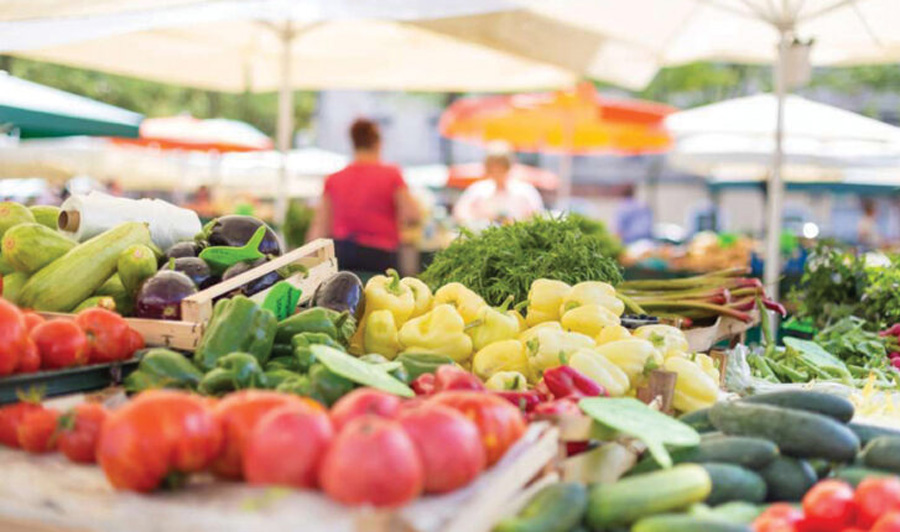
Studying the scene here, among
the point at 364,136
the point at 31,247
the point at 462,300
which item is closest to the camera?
the point at 31,247

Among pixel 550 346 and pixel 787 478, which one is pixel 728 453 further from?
pixel 550 346

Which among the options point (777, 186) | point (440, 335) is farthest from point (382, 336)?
point (777, 186)

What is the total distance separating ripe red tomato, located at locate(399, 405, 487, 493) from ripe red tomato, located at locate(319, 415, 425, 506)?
0.19ft

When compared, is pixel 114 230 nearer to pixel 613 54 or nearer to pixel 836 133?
pixel 613 54

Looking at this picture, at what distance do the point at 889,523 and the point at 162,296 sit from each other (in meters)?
2.17

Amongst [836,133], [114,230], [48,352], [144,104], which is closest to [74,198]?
[114,230]

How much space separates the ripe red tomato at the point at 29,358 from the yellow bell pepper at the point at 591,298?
6.05 feet

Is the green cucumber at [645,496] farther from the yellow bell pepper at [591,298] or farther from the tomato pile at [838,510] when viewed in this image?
the yellow bell pepper at [591,298]

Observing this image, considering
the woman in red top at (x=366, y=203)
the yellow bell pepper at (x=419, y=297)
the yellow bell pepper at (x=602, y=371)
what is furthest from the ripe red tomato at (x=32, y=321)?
the woman in red top at (x=366, y=203)

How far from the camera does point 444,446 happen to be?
70.1 inches

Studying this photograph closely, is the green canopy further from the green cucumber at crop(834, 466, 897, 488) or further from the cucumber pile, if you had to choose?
the green cucumber at crop(834, 466, 897, 488)

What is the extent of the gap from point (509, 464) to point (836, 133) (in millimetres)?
6267

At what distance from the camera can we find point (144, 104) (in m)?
27.5

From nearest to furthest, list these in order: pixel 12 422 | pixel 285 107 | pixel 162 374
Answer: pixel 12 422 < pixel 162 374 < pixel 285 107
